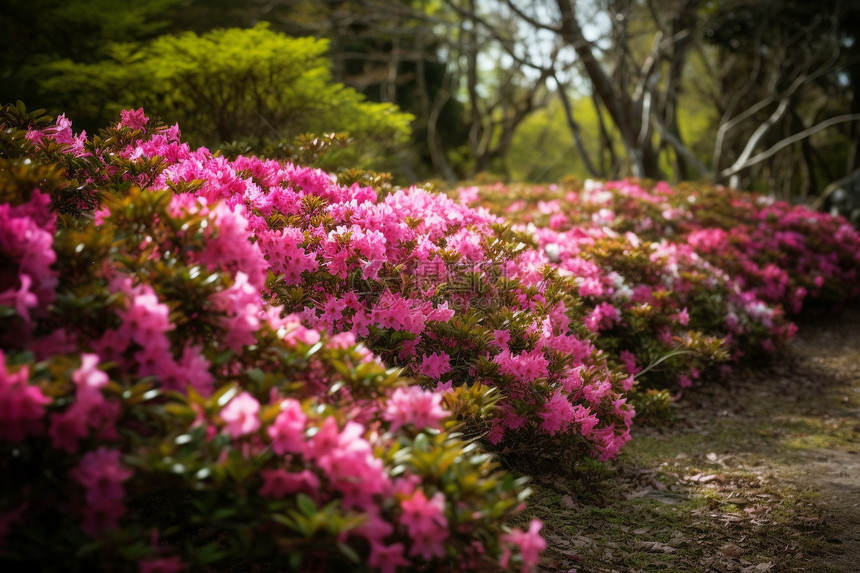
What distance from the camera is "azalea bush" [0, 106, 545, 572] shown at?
142 cm

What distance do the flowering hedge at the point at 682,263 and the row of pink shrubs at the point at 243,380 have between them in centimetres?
122

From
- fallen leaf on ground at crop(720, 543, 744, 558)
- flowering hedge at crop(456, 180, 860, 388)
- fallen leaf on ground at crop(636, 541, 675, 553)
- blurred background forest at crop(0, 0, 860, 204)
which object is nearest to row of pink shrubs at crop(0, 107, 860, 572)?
fallen leaf on ground at crop(636, 541, 675, 553)

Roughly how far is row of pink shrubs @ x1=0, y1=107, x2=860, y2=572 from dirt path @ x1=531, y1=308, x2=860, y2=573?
381 millimetres

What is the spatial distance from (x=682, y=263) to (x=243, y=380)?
522cm

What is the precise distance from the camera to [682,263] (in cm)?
588

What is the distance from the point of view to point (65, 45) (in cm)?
650

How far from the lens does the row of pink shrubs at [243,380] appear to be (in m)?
1.44

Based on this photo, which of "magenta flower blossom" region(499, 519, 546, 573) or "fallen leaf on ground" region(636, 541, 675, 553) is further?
"fallen leaf on ground" region(636, 541, 675, 553)

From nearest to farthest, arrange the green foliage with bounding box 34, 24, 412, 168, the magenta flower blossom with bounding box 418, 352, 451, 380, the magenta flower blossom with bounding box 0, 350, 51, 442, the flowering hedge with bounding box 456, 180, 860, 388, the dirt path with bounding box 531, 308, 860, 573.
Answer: the magenta flower blossom with bounding box 0, 350, 51, 442
the dirt path with bounding box 531, 308, 860, 573
the magenta flower blossom with bounding box 418, 352, 451, 380
the flowering hedge with bounding box 456, 180, 860, 388
the green foliage with bounding box 34, 24, 412, 168

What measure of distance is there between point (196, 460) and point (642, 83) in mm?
10027

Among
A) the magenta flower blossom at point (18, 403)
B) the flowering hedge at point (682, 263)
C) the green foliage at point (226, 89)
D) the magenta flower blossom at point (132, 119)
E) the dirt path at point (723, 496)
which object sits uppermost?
the green foliage at point (226, 89)

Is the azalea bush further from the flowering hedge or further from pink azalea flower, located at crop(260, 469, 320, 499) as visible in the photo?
the flowering hedge

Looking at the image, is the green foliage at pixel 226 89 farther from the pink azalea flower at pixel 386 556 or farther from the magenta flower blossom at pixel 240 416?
the pink azalea flower at pixel 386 556

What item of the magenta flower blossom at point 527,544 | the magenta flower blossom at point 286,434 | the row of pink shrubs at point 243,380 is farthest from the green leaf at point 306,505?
the magenta flower blossom at point 527,544
